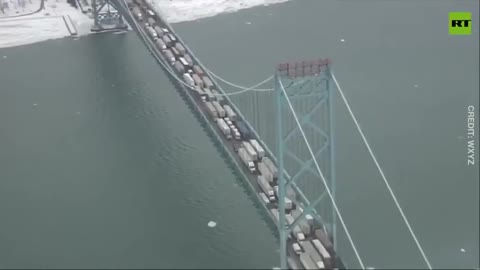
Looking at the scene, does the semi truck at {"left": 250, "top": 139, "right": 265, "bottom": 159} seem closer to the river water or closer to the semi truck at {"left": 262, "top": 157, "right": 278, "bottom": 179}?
the semi truck at {"left": 262, "top": 157, "right": 278, "bottom": 179}

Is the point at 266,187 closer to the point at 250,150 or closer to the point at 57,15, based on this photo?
the point at 250,150

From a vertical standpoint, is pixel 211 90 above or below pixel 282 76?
below

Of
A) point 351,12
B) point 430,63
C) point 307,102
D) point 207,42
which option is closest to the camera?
point 307,102

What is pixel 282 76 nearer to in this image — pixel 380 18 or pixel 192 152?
pixel 192 152

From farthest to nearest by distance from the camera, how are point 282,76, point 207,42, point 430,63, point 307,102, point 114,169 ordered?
point 207,42, point 430,63, point 307,102, point 114,169, point 282,76

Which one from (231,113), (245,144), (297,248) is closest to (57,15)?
(231,113)

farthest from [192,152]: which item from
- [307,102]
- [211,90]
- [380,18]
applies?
[380,18]

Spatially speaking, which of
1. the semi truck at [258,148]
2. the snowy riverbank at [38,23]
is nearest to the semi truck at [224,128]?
the semi truck at [258,148]
